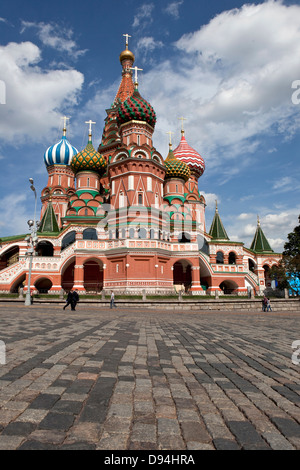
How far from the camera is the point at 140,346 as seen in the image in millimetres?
5844

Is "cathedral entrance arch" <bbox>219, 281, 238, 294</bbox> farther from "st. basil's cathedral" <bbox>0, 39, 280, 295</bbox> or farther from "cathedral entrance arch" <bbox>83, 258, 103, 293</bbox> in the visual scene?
"cathedral entrance arch" <bbox>83, 258, 103, 293</bbox>

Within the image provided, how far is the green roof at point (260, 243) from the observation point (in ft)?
144

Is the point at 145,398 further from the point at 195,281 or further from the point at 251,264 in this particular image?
the point at 251,264

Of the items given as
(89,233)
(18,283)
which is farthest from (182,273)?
(18,283)

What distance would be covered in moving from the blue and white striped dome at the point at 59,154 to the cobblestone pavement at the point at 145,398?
4556 centimetres

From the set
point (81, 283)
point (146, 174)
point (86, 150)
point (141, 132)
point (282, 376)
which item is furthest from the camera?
point (86, 150)

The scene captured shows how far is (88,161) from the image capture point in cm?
3975

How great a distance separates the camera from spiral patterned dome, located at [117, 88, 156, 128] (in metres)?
35.7

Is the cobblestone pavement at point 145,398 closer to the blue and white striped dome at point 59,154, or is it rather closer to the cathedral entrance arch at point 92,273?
the cathedral entrance arch at point 92,273

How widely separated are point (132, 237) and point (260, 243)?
2163 centimetres

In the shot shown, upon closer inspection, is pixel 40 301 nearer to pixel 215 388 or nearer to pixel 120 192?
pixel 120 192

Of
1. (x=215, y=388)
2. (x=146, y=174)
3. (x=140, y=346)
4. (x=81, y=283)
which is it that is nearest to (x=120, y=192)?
(x=146, y=174)

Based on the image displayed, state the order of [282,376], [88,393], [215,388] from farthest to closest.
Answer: [282,376] < [215,388] < [88,393]

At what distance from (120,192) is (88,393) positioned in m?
30.9
